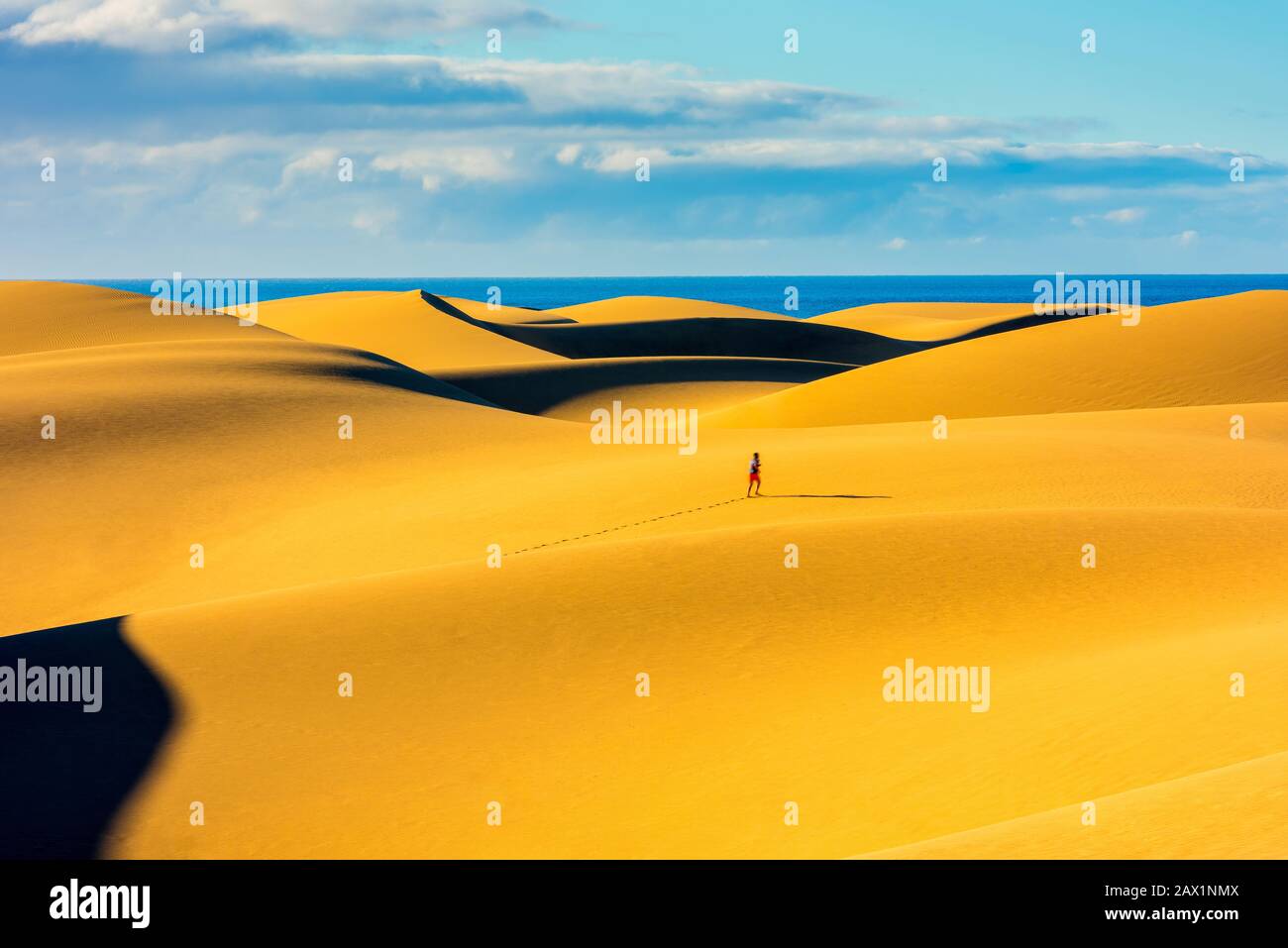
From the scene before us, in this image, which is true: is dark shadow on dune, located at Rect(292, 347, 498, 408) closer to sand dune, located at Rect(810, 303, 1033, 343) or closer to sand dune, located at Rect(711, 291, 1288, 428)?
sand dune, located at Rect(711, 291, 1288, 428)

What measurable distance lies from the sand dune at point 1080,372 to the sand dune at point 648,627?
922 centimetres

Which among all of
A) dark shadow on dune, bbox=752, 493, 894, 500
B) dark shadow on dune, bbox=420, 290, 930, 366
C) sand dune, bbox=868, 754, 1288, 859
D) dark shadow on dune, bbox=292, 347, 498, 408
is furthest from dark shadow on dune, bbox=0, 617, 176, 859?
dark shadow on dune, bbox=420, 290, 930, 366

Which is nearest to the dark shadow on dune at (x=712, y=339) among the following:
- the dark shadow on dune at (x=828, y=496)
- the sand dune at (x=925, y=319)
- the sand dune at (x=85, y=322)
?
the sand dune at (x=925, y=319)

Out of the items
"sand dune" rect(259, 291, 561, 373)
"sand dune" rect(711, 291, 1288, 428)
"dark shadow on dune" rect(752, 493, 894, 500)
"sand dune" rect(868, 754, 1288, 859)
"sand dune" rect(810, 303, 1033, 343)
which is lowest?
"sand dune" rect(868, 754, 1288, 859)

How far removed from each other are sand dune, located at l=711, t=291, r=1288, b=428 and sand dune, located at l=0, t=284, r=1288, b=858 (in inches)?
363

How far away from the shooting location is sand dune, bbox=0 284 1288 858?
10.7m

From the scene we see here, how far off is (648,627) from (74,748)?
252 inches

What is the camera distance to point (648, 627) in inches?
610

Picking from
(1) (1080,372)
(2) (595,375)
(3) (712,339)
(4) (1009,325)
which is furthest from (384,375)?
(4) (1009,325)

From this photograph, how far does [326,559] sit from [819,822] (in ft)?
46.1

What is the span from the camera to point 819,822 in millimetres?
10617

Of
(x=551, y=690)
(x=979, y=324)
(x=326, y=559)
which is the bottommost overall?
(x=551, y=690)
